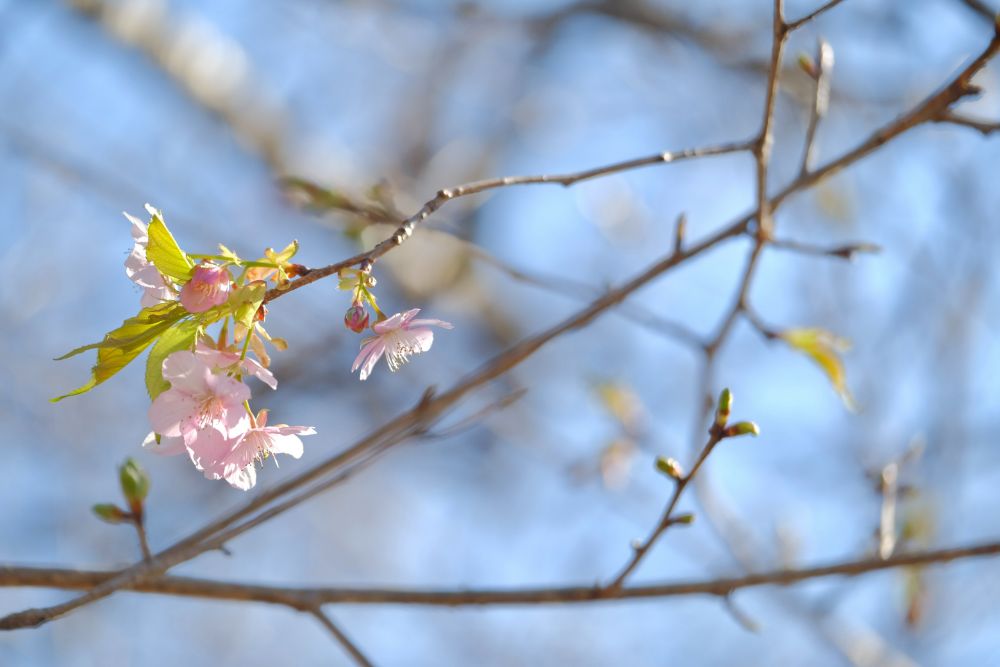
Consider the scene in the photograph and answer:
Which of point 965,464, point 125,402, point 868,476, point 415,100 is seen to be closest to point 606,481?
point 868,476

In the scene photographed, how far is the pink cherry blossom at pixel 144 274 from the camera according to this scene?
34.6 inches

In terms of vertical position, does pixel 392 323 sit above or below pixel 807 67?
below

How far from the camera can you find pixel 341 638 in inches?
45.9

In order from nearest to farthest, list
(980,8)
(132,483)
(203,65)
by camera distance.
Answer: (132,483) → (980,8) → (203,65)

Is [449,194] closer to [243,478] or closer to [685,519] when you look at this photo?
[243,478]

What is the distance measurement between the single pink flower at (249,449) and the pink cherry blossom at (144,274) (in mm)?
162

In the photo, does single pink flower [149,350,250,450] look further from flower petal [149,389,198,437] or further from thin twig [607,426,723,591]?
thin twig [607,426,723,591]

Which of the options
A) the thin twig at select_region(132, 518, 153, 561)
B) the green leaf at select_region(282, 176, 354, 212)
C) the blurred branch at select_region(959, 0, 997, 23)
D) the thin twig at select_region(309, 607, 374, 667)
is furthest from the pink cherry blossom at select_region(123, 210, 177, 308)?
the blurred branch at select_region(959, 0, 997, 23)

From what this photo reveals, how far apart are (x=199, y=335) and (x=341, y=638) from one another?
1.58 feet

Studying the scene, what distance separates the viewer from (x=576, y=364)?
484cm

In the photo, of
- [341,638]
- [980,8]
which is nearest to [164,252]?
[341,638]

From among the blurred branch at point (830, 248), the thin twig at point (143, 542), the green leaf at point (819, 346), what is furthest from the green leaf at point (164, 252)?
the green leaf at point (819, 346)

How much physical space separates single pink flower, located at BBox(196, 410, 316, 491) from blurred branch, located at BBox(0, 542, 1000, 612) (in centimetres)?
21

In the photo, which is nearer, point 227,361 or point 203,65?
point 227,361
